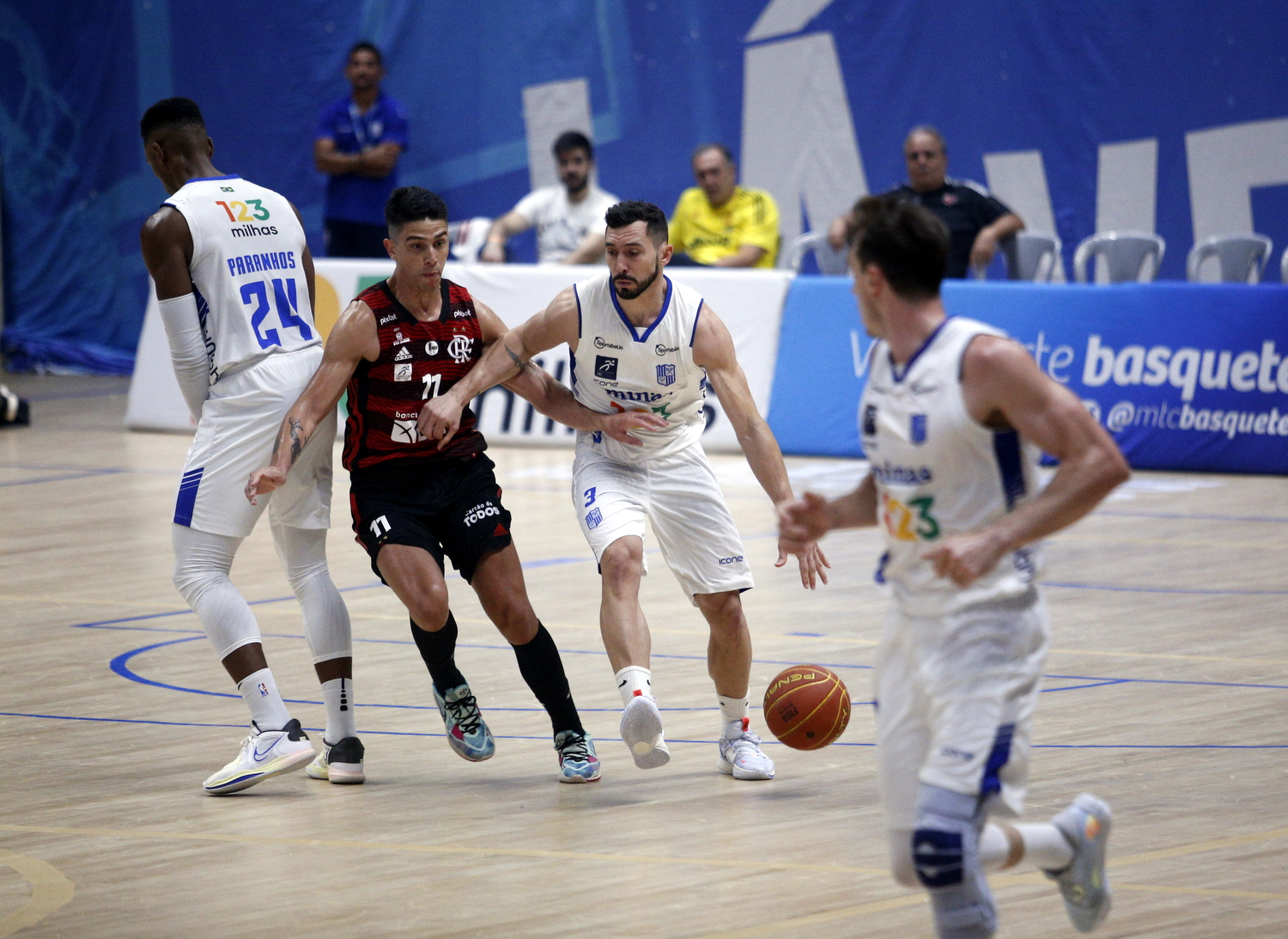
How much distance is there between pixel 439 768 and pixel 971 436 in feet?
10.0

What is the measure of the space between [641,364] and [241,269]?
4.90ft

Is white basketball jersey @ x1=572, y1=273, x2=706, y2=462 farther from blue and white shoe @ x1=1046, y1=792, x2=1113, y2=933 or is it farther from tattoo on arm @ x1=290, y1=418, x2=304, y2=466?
blue and white shoe @ x1=1046, y1=792, x2=1113, y2=933

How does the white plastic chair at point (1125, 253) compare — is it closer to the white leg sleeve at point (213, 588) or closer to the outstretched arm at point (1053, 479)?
the white leg sleeve at point (213, 588)

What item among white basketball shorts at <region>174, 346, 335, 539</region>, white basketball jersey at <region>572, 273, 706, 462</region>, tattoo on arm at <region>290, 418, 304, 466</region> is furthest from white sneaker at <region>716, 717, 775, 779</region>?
tattoo on arm at <region>290, 418, 304, 466</region>

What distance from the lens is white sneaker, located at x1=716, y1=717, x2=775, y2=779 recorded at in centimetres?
614

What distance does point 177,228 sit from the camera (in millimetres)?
6172

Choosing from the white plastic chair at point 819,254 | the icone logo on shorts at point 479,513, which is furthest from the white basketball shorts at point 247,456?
the white plastic chair at point 819,254

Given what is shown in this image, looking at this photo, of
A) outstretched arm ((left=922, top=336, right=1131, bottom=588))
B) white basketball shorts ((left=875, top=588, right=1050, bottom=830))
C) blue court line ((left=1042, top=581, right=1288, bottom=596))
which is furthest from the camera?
blue court line ((left=1042, top=581, right=1288, bottom=596))

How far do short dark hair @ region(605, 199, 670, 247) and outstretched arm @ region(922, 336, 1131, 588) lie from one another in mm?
2419

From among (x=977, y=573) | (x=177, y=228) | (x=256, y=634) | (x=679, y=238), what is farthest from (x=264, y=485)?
(x=679, y=238)

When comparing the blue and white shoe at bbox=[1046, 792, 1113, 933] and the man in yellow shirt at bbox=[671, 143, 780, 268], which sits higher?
the man in yellow shirt at bbox=[671, 143, 780, 268]

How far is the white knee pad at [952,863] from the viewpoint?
12.7ft

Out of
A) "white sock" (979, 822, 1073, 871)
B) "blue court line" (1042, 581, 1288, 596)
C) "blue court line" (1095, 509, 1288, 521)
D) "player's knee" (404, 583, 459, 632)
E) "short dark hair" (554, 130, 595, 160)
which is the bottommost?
"blue court line" (1095, 509, 1288, 521)

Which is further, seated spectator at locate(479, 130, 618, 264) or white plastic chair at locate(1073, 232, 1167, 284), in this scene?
seated spectator at locate(479, 130, 618, 264)
